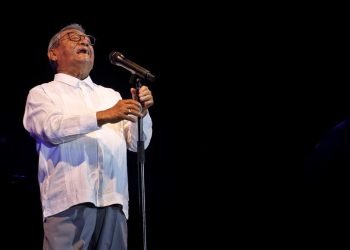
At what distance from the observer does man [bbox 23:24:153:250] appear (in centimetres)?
209

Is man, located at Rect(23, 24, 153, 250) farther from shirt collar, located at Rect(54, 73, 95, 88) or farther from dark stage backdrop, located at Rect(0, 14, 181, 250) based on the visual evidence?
dark stage backdrop, located at Rect(0, 14, 181, 250)

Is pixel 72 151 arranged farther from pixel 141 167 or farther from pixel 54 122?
pixel 141 167

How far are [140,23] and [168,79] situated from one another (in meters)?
0.46

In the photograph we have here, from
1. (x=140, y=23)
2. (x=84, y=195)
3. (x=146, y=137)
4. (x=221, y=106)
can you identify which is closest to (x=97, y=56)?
(x=140, y=23)

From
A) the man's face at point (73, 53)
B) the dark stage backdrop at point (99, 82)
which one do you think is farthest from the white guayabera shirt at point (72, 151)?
the dark stage backdrop at point (99, 82)

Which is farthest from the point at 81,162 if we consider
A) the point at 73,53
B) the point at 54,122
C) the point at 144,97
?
the point at 73,53

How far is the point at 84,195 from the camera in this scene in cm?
210

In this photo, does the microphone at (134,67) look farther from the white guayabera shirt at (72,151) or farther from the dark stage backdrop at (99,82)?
the dark stage backdrop at (99,82)

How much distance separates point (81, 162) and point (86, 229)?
282mm

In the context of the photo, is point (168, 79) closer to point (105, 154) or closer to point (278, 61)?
point (278, 61)

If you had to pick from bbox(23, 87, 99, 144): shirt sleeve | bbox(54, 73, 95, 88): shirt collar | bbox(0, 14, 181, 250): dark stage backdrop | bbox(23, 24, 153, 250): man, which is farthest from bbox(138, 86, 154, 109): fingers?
bbox(0, 14, 181, 250): dark stage backdrop

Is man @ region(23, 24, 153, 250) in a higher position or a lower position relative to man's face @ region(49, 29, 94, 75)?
lower

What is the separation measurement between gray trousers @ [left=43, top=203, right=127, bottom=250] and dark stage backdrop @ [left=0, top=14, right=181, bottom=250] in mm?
1145

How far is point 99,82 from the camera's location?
3738mm
